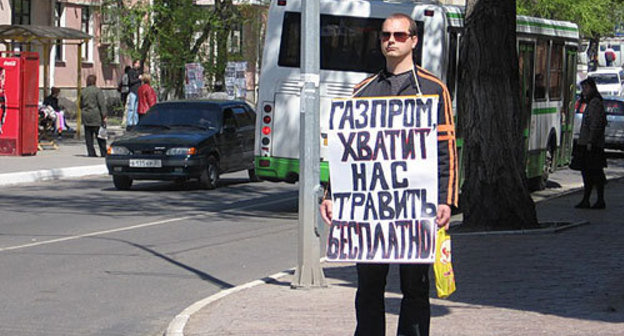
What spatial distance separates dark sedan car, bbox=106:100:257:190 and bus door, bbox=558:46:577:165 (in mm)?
6173

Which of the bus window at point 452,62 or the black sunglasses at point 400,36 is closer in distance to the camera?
the black sunglasses at point 400,36

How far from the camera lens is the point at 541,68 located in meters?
22.2

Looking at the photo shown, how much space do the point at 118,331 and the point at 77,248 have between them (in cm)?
476

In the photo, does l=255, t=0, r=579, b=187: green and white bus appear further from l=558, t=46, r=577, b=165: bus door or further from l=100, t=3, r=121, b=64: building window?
l=100, t=3, r=121, b=64: building window

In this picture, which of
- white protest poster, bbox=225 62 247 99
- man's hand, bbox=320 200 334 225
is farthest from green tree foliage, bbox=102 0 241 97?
man's hand, bbox=320 200 334 225

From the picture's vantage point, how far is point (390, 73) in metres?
6.49

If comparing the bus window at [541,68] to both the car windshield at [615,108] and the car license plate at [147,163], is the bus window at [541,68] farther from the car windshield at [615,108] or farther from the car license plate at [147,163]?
the car windshield at [615,108]

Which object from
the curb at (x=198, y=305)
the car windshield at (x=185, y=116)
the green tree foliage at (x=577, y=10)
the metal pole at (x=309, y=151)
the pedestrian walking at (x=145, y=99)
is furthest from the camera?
the green tree foliage at (x=577, y=10)

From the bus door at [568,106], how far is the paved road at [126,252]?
6090 millimetres

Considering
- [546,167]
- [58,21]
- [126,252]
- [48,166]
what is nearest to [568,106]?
[546,167]

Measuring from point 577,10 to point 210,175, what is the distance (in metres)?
35.8

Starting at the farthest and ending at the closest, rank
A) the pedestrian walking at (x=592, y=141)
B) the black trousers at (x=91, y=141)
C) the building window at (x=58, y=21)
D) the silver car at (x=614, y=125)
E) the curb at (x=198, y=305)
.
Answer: the building window at (x=58, y=21), the silver car at (x=614, y=125), the black trousers at (x=91, y=141), the pedestrian walking at (x=592, y=141), the curb at (x=198, y=305)

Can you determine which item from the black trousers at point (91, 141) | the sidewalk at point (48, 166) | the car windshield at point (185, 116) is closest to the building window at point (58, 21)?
the sidewalk at point (48, 166)

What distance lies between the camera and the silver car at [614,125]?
117ft
